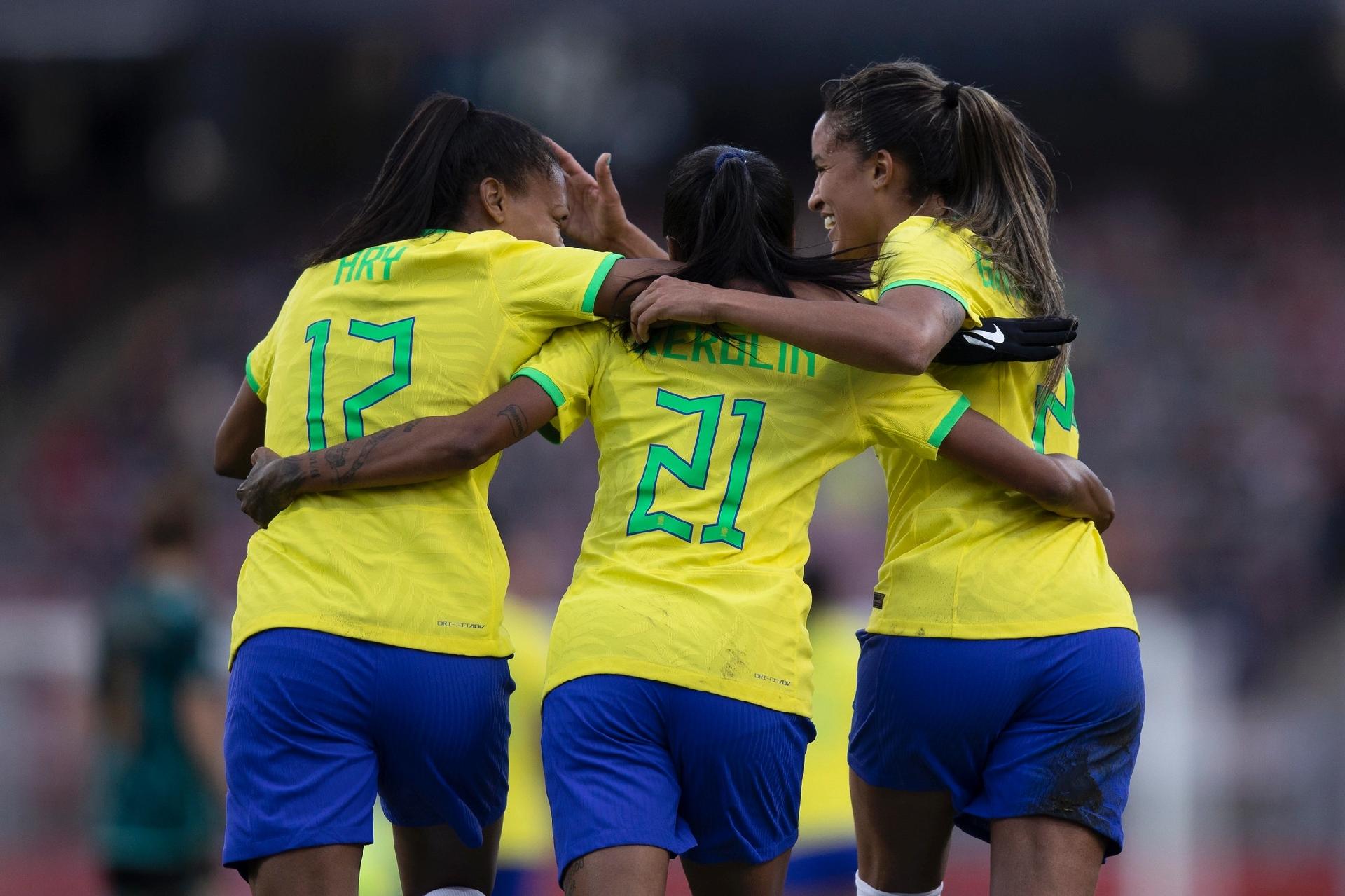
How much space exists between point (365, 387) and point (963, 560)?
126 cm

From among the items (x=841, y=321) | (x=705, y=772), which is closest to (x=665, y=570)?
(x=705, y=772)

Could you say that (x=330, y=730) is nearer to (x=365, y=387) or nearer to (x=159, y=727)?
(x=365, y=387)

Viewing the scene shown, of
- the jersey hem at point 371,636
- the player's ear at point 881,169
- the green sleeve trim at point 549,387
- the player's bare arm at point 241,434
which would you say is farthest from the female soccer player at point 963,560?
the player's bare arm at point 241,434

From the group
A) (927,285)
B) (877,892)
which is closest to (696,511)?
(927,285)

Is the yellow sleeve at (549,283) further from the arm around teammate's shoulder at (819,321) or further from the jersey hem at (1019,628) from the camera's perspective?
the jersey hem at (1019,628)

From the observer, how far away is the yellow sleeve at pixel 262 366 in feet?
10.7

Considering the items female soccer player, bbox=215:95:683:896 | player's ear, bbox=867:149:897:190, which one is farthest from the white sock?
player's ear, bbox=867:149:897:190

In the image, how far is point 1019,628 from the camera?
9.97 ft

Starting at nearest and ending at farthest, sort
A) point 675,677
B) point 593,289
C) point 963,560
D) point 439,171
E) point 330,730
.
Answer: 1. point 675,677
2. point 330,730
3. point 593,289
4. point 963,560
5. point 439,171

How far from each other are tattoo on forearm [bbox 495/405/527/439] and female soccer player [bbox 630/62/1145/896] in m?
0.31

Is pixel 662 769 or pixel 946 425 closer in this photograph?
pixel 662 769

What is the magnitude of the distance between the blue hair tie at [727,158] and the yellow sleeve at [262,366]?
101 centimetres

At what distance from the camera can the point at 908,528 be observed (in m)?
3.22

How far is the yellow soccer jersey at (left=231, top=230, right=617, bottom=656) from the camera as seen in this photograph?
2.93 m
